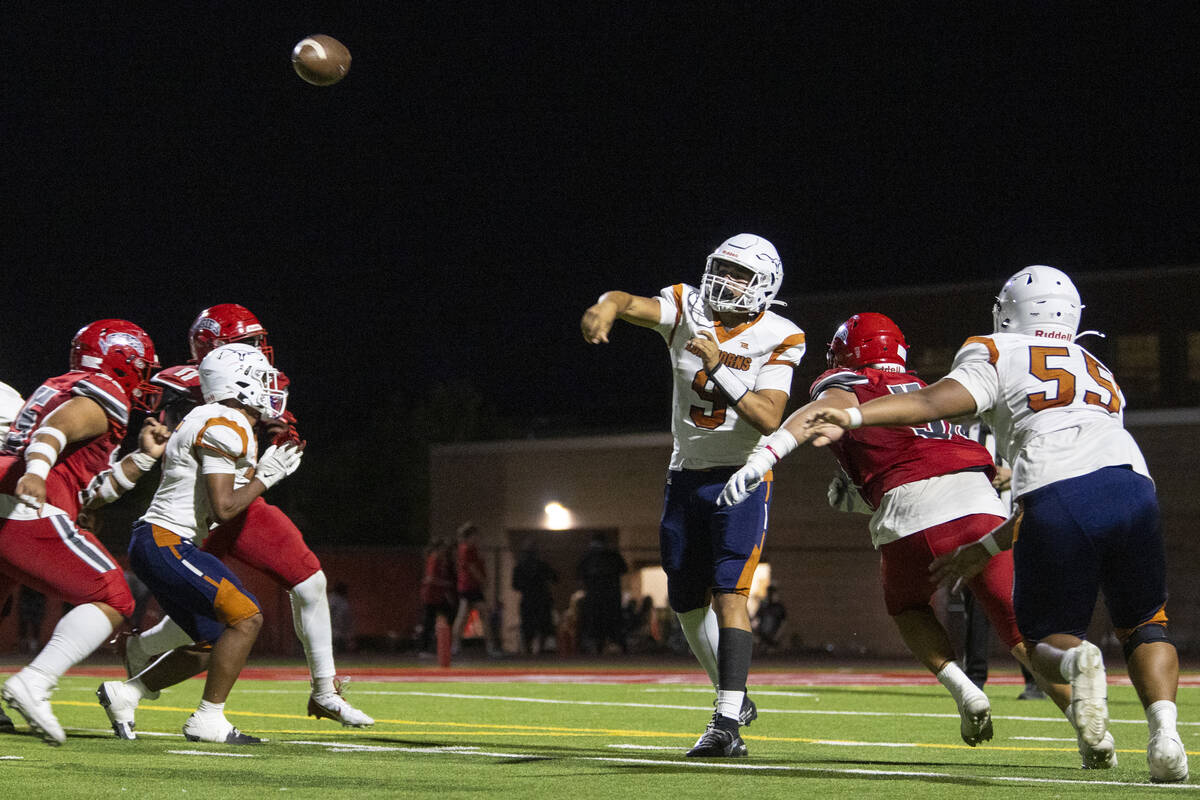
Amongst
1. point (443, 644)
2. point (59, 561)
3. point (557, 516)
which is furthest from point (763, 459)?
point (557, 516)

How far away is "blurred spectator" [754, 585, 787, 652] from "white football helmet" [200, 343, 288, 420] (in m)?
19.4

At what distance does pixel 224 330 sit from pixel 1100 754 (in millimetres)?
5217

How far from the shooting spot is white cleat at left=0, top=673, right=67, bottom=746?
22.1 ft

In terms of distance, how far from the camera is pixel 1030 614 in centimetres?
561

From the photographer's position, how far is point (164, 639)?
776cm

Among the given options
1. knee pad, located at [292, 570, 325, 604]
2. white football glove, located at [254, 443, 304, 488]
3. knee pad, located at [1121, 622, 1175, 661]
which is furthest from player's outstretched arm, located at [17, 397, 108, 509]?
knee pad, located at [1121, 622, 1175, 661]

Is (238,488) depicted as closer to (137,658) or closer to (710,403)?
(137,658)

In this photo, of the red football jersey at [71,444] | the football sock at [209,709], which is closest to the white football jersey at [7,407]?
the red football jersey at [71,444]

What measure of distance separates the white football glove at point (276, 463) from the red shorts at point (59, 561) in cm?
79

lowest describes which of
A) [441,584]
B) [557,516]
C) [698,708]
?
[698,708]

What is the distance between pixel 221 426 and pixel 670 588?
2183mm

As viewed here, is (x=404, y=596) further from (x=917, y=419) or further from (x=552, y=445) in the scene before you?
(x=917, y=419)

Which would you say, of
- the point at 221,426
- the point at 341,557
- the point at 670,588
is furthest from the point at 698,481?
the point at 341,557

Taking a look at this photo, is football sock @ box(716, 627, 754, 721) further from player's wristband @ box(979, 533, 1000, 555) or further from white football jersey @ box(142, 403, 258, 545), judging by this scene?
white football jersey @ box(142, 403, 258, 545)
